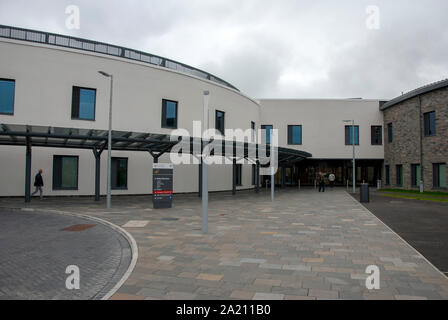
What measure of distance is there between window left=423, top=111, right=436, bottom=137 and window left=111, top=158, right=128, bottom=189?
22061 mm

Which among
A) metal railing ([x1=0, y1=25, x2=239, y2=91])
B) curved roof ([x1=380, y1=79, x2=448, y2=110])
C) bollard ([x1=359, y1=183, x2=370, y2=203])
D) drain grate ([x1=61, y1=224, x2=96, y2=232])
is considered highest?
metal railing ([x1=0, y1=25, x2=239, y2=91])

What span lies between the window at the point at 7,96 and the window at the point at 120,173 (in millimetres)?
6422

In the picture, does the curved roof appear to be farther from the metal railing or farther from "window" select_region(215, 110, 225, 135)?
the metal railing

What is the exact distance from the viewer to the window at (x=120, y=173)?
21484 mm

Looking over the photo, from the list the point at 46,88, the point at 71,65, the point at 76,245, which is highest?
the point at 71,65

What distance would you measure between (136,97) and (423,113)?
21.3 meters

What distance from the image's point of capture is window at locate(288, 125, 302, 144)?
1367 inches

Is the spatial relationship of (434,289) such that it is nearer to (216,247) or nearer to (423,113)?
(216,247)

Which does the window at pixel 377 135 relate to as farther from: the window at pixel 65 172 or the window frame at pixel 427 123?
the window at pixel 65 172

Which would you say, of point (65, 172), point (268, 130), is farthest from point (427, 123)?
point (65, 172)

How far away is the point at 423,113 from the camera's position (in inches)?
993

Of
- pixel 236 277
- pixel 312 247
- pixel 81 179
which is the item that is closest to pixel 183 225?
pixel 312 247

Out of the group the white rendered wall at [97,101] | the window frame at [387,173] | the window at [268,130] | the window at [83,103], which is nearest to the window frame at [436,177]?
the window frame at [387,173]

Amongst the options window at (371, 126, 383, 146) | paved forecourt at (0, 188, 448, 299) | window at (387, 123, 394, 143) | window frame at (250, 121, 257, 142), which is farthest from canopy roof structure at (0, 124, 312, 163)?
window at (371, 126, 383, 146)
